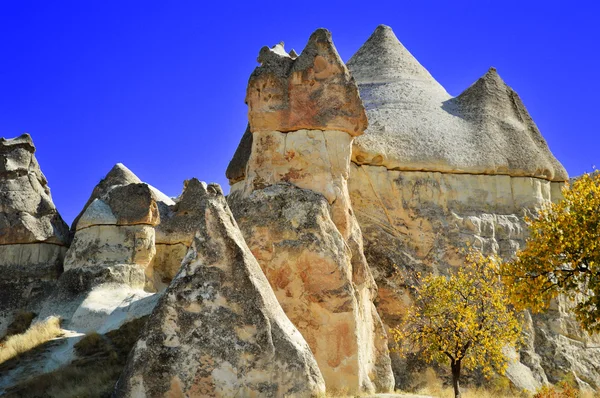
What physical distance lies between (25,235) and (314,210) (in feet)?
30.3

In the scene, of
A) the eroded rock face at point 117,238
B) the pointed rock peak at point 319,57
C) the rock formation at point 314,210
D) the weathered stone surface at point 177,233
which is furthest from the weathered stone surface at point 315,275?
the weathered stone surface at point 177,233

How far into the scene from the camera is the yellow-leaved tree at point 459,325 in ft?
42.2

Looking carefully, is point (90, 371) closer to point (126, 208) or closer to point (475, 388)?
point (126, 208)

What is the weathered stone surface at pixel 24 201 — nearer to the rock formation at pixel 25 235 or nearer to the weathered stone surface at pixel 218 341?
the rock formation at pixel 25 235

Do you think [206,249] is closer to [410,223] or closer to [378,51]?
[410,223]

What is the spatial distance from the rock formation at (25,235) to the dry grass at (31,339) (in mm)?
2337

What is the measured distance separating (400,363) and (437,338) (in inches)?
71.4

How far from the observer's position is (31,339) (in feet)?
46.5

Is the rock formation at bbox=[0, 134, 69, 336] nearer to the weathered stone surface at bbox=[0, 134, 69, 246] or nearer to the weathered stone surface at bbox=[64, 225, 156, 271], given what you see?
the weathered stone surface at bbox=[0, 134, 69, 246]

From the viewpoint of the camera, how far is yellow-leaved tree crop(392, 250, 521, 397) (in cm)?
1286

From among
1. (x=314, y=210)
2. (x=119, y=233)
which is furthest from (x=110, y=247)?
(x=314, y=210)

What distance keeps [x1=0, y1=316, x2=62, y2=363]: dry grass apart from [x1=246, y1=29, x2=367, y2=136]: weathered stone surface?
19.3 ft

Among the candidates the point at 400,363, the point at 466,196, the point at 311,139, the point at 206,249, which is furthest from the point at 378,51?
the point at 206,249

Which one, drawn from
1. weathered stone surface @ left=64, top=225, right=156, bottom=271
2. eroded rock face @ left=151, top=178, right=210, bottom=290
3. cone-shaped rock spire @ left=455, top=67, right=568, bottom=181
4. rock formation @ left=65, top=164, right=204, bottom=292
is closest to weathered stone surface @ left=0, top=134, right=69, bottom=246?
rock formation @ left=65, top=164, right=204, bottom=292
